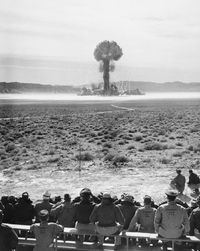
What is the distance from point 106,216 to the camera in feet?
23.2

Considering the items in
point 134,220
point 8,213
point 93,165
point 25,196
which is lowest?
point 93,165

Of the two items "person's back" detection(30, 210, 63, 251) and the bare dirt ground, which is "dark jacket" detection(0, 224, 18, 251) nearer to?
"person's back" detection(30, 210, 63, 251)

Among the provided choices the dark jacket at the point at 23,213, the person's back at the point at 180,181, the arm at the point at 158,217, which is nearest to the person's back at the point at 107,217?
the arm at the point at 158,217

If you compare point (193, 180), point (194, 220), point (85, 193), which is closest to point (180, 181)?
point (193, 180)

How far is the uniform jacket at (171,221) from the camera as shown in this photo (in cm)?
651

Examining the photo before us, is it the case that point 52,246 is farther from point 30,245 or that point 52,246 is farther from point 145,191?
point 145,191

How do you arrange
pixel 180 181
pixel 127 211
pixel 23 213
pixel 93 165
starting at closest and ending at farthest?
pixel 127 211, pixel 23 213, pixel 180 181, pixel 93 165

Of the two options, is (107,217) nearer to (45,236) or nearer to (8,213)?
(45,236)

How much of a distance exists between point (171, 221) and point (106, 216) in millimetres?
1140

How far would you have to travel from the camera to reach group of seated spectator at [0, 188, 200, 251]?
650cm

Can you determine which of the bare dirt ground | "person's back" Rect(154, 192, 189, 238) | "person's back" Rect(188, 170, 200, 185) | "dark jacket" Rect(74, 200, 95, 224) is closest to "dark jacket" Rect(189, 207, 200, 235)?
"person's back" Rect(154, 192, 189, 238)

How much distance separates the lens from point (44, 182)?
16969 millimetres

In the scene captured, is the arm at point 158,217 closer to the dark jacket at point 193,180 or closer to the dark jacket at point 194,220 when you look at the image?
the dark jacket at point 194,220

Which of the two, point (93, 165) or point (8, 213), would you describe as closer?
point (8, 213)
